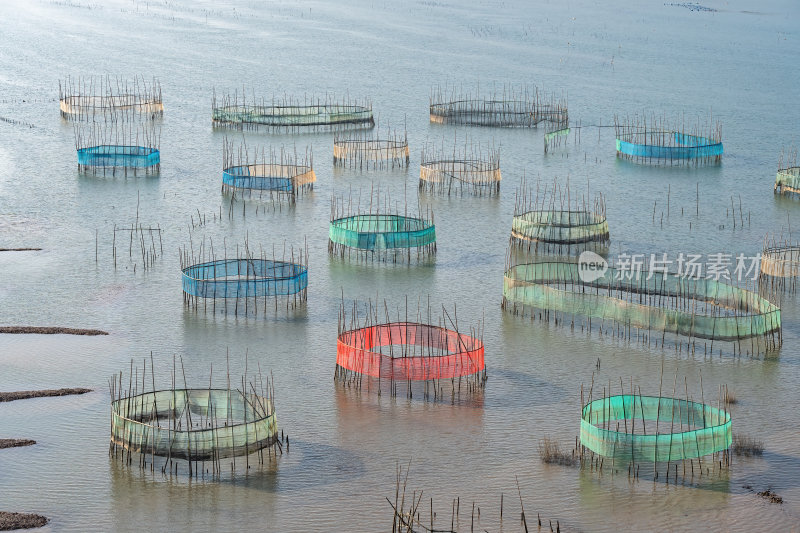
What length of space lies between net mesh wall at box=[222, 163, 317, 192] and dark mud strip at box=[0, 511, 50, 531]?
18388mm

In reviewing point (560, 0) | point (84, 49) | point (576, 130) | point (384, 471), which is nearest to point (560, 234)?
point (384, 471)

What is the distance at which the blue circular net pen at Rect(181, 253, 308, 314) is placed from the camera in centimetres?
2383

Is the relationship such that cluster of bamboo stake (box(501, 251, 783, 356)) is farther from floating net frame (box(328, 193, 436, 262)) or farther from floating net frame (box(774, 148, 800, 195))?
floating net frame (box(774, 148, 800, 195))

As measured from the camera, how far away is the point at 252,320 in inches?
924

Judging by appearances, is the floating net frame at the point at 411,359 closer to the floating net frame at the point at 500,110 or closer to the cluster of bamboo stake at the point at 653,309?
the cluster of bamboo stake at the point at 653,309

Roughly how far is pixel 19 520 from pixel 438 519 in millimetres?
5262

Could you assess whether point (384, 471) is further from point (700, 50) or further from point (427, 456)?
point (700, 50)

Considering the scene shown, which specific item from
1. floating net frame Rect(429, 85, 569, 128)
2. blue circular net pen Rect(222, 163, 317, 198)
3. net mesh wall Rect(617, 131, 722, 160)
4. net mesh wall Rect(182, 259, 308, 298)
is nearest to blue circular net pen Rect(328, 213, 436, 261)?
net mesh wall Rect(182, 259, 308, 298)

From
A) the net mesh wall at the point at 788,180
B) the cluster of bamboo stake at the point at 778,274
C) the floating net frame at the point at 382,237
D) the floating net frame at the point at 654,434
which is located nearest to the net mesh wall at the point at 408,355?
the floating net frame at the point at 654,434

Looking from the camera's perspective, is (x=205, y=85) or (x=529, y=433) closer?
(x=529, y=433)

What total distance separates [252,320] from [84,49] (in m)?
47.5

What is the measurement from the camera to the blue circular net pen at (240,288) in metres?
23.8

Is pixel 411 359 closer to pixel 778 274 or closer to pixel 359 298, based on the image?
pixel 359 298

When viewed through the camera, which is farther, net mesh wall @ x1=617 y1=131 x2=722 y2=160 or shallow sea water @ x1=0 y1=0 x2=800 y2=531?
net mesh wall @ x1=617 y1=131 x2=722 y2=160
